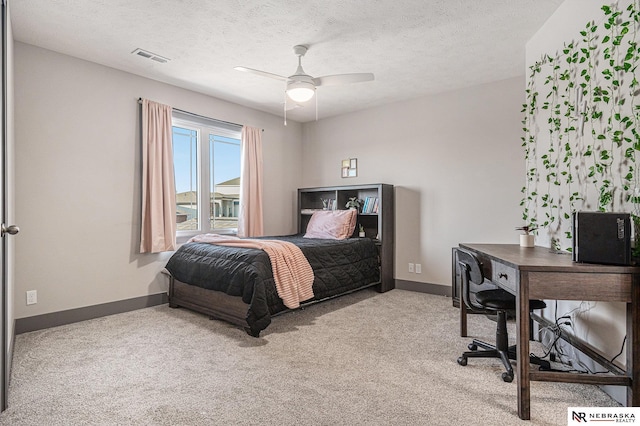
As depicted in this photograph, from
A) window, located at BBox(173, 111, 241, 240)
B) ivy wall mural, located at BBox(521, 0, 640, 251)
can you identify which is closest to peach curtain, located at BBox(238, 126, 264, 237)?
window, located at BBox(173, 111, 241, 240)

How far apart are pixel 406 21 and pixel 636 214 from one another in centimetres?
201

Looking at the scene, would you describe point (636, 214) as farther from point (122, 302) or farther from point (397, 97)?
point (122, 302)

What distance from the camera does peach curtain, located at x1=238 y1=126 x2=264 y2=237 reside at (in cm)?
475

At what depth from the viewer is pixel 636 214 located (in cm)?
176

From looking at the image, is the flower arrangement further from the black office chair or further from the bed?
the black office chair

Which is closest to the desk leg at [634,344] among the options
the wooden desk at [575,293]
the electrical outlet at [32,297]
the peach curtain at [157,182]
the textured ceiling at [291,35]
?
the wooden desk at [575,293]

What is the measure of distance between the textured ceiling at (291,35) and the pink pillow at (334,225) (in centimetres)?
170

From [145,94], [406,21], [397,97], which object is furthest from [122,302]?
[397,97]

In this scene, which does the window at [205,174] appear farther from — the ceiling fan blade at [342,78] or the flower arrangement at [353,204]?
the ceiling fan blade at [342,78]

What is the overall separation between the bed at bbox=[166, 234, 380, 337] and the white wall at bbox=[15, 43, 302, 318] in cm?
59

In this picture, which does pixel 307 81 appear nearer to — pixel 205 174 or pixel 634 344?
pixel 205 174

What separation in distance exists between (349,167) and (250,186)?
1503 mm

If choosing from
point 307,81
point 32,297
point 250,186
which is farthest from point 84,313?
point 307,81

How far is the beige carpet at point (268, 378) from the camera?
5.72 feet
